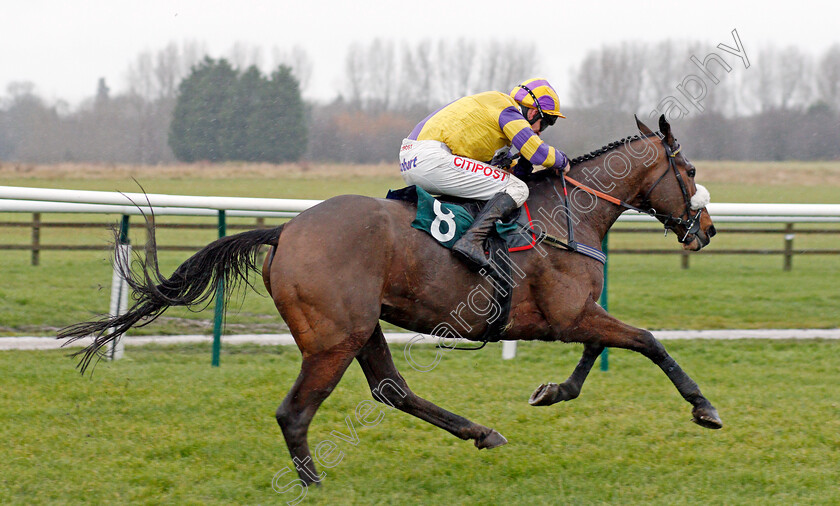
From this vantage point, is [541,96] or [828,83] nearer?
[541,96]

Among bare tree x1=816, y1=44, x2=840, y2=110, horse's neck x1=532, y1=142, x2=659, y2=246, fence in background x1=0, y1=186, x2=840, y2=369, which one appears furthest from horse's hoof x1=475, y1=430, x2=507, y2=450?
bare tree x1=816, y1=44, x2=840, y2=110

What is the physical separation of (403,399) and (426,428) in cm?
74

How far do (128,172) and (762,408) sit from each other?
13.6 m

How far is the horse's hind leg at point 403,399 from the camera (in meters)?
4.23

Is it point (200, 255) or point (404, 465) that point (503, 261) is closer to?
point (404, 465)

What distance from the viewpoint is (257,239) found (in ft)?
13.3

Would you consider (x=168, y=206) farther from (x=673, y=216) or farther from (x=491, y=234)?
(x=673, y=216)

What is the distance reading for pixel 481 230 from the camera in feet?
13.4

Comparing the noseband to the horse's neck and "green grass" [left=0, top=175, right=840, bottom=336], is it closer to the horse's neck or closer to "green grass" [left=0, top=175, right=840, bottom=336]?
the horse's neck

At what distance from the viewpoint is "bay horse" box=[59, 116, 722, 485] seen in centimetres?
377

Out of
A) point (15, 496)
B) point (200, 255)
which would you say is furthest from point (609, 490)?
point (15, 496)

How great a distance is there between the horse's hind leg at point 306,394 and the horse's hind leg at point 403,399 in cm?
50

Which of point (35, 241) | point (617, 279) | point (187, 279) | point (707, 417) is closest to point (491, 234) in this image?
point (707, 417)

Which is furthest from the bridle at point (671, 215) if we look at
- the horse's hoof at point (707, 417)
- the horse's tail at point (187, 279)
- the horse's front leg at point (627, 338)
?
the horse's tail at point (187, 279)
